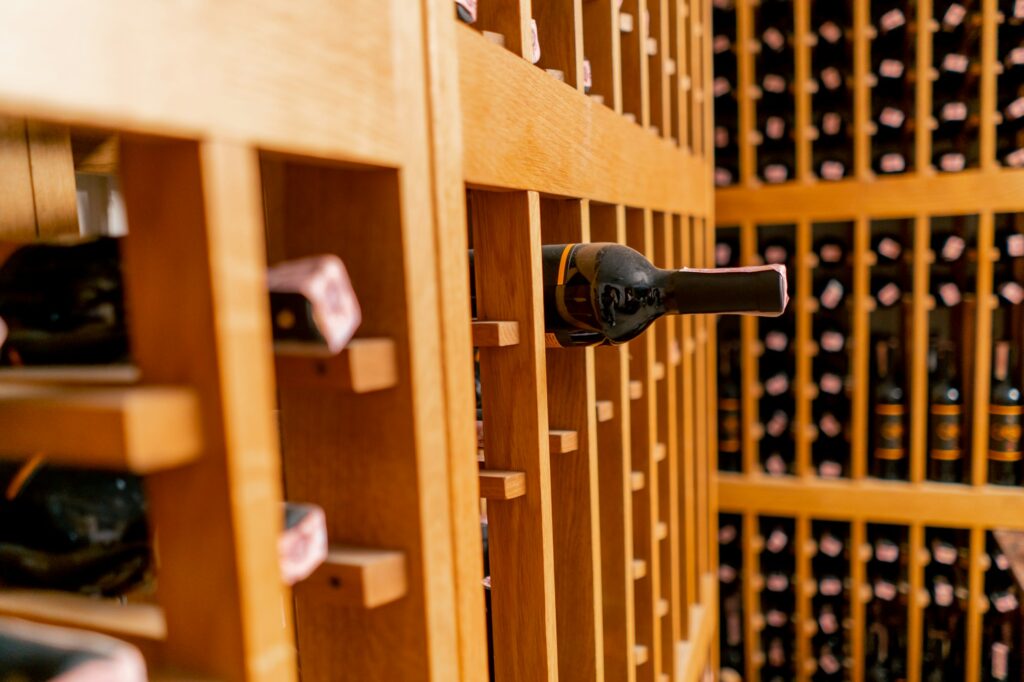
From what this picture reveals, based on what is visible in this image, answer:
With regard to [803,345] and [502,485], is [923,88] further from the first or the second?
[502,485]

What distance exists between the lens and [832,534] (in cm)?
254

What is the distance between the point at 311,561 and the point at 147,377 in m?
0.15

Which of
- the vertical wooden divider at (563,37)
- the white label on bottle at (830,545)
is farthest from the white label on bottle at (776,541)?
the vertical wooden divider at (563,37)

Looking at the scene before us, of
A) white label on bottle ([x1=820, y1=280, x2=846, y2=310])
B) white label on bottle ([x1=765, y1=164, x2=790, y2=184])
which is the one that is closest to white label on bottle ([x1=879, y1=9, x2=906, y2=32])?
white label on bottle ([x1=765, y1=164, x2=790, y2=184])

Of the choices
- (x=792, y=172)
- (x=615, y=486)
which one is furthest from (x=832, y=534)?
(x=615, y=486)

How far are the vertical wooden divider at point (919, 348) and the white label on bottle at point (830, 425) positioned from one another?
0.73ft

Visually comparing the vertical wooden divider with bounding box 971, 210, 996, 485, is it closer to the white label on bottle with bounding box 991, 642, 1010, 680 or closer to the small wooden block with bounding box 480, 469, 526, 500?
the white label on bottle with bounding box 991, 642, 1010, 680

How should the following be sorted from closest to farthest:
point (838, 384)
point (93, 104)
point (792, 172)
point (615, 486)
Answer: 1. point (93, 104)
2. point (615, 486)
3. point (838, 384)
4. point (792, 172)

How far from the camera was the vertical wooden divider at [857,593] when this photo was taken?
2.31 meters

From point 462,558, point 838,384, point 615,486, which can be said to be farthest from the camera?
point 838,384

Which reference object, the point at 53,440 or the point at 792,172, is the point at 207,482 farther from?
the point at 792,172

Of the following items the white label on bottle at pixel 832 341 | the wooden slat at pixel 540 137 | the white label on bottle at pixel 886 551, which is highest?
the wooden slat at pixel 540 137

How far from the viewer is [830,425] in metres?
2.44

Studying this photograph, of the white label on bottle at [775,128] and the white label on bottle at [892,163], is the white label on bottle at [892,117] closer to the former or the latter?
the white label on bottle at [892,163]
